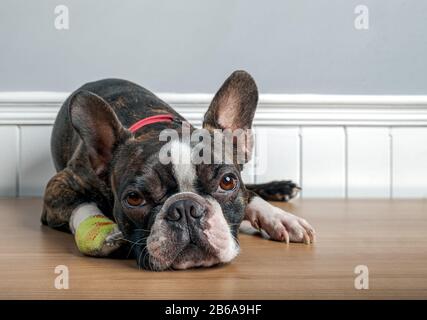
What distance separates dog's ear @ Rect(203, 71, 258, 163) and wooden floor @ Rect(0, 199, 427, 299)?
0.96 ft

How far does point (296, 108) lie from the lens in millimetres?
2873

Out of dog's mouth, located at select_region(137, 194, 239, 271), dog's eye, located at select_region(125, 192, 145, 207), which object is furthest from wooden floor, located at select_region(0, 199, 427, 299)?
dog's eye, located at select_region(125, 192, 145, 207)

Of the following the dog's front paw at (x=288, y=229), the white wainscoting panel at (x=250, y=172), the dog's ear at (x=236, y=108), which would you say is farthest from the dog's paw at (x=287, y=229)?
the white wainscoting panel at (x=250, y=172)

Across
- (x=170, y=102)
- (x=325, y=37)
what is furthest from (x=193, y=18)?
(x=325, y=37)

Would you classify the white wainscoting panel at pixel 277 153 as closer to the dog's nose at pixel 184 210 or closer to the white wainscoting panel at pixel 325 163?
the white wainscoting panel at pixel 325 163

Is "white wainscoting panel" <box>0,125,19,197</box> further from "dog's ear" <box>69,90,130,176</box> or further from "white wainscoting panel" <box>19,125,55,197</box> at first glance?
"dog's ear" <box>69,90,130,176</box>

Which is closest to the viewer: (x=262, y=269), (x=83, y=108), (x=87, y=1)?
(x=262, y=269)

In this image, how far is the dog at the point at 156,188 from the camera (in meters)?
1.40

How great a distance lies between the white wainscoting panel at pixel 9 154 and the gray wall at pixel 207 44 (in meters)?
0.19

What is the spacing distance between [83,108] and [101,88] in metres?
0.61

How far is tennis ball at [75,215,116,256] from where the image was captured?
1.56 metres

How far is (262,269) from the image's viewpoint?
4.66ft

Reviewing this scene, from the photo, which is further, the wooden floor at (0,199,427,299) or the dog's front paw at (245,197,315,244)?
the dog's front paw at (245,197,315,244)
